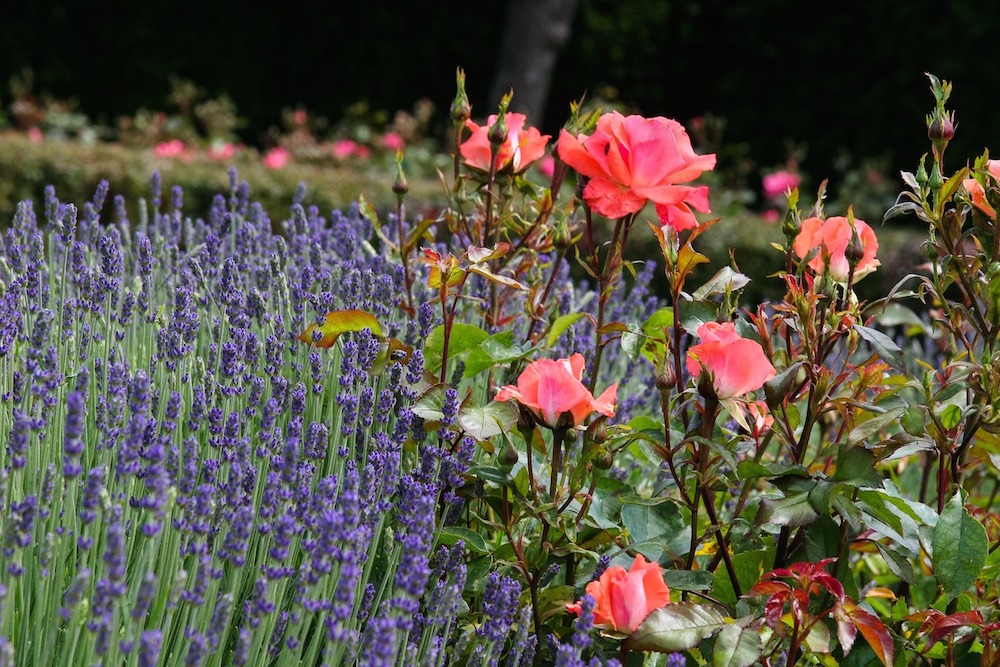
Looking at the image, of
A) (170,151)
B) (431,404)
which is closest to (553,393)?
(431,404)

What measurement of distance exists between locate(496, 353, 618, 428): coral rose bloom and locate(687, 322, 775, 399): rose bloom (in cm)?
15

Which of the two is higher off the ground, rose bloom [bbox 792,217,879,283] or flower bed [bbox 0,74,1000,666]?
rose bloom [bbox 792,217,879,283]

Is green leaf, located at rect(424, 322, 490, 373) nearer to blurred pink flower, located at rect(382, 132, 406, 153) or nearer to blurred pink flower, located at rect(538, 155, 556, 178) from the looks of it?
blurred pink flower, located at rect(538, 155, 556, 178)

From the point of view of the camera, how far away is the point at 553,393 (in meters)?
1.42

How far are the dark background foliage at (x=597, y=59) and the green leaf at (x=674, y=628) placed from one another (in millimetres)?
7775

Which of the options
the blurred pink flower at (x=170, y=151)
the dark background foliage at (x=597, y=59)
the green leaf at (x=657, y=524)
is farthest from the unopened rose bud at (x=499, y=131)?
the dark background foliage at (x=597, y=59)

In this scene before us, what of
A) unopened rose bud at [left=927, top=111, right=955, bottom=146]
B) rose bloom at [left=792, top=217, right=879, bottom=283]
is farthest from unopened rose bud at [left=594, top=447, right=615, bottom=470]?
unopened rose bud at [left=927, top=111, right=955, bottom=146]

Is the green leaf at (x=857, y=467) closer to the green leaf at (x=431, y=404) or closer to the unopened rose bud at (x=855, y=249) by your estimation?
the unopened rose bud at (x=855, y=249)

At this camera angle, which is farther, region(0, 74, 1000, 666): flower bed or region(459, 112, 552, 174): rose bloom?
region(459, 112, 552, 174): rose bloom

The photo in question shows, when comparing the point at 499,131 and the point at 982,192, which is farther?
the point at 499,131

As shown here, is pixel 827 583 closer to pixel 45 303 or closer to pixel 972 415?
pixel 972 415

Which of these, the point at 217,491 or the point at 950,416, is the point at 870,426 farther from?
the point at 217,491

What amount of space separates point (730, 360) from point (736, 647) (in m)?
0.38

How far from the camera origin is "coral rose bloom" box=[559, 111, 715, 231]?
4.97ft
